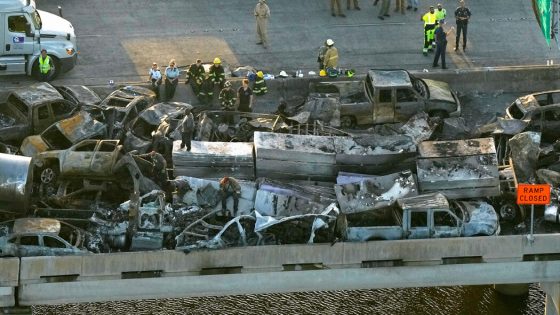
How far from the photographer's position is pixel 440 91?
3172cm

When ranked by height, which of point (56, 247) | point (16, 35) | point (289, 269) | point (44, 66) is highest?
point (16, 35)

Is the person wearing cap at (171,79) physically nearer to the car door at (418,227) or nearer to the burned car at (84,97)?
the burned car at (84,97)

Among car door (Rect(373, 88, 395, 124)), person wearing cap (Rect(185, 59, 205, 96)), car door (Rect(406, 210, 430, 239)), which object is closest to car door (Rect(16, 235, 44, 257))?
car door (Rect(406, 210, 430, 239))

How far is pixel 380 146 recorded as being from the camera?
28.0 m

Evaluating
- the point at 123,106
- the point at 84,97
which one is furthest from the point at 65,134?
the point at 84,97

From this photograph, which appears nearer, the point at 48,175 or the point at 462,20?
the point at 48,175

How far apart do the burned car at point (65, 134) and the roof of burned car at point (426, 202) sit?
769 cm

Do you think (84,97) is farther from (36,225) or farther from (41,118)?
(36,225)

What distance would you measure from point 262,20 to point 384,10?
176 inches

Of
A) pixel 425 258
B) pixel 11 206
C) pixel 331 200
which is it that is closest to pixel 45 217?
pixel 11 206

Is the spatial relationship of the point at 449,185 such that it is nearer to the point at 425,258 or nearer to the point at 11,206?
the point at 425,258

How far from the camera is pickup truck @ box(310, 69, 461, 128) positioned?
30.8 metres

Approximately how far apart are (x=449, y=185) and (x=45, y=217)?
877 cm

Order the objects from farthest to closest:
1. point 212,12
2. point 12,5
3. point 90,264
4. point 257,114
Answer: point 212,12
point 12,5
point 257,114
point 90,264
